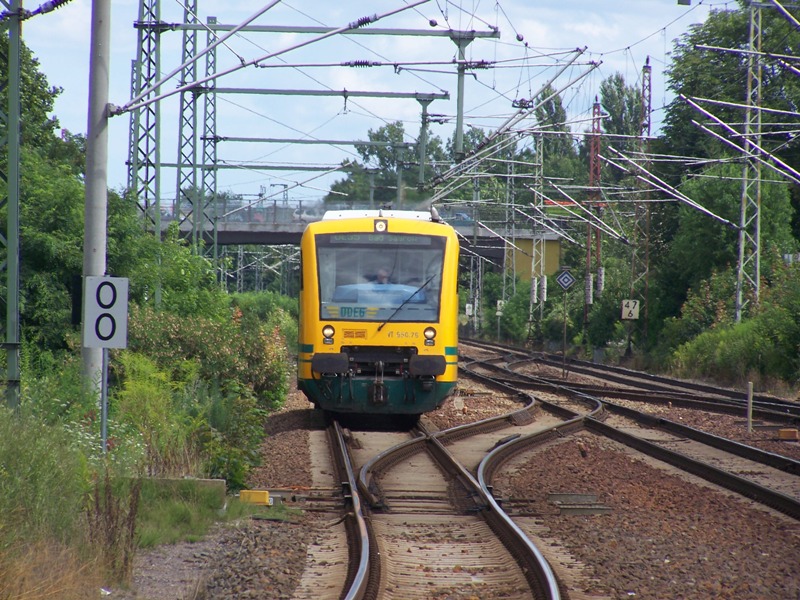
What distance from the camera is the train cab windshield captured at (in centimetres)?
1612

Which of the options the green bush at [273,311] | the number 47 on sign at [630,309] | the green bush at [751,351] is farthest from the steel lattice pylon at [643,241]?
the green bush at [273,311]

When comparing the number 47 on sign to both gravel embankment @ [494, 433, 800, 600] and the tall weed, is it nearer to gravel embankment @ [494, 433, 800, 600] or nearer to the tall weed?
gravel embankment @ [494, 433, 800, 600]

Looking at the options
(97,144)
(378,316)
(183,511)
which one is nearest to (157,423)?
(183,511)

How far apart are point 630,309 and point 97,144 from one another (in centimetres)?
3117

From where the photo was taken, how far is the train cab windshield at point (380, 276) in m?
16.1

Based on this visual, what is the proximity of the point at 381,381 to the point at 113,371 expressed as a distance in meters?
3.71

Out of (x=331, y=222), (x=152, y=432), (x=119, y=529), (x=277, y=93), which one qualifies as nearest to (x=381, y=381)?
(x=331, y=222)

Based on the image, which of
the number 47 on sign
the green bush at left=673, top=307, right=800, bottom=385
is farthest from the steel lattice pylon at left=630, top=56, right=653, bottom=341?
the green bush at left=673, top=307, right=800, bottom=385

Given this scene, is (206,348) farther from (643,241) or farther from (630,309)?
(643,241)

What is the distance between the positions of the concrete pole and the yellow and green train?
3.31 metres

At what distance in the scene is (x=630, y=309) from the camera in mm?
42656

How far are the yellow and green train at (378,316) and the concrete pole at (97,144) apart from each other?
331 centimetres

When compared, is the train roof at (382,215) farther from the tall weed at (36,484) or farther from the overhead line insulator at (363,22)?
the tall weed at (36,484)

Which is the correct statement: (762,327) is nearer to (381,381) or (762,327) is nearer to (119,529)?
(381,381)
